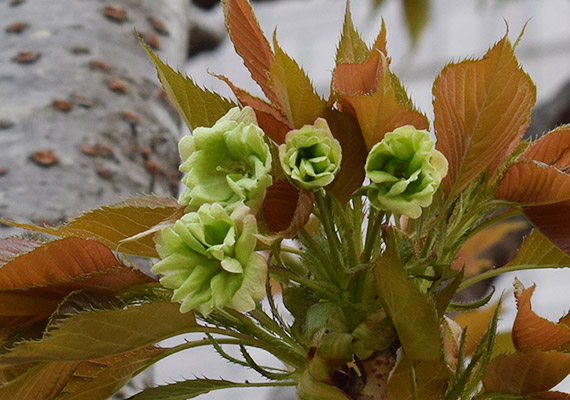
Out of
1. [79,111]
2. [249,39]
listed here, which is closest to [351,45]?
[249,39]

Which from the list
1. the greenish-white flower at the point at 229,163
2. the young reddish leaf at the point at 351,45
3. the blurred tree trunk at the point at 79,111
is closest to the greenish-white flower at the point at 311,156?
the greenish-white flower at the point at 229,163

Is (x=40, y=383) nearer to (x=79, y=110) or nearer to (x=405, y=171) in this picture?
(x=405, y=171)

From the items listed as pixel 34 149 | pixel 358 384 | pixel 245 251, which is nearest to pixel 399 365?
pixel 358 384

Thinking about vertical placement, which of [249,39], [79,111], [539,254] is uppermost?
[249,39]

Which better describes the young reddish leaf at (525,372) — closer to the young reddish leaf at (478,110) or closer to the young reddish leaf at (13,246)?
the young reddish leaf at (478,110)

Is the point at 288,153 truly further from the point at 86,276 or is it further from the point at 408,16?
the point at 408,16

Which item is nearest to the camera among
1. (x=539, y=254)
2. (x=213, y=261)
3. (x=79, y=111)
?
(x=213, y=261)

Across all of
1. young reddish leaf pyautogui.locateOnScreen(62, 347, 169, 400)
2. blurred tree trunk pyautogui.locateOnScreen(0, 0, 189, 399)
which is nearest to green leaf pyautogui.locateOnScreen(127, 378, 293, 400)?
young reddish leaf pyautogui.locateOnScreen(62, 347, 169, 400)
